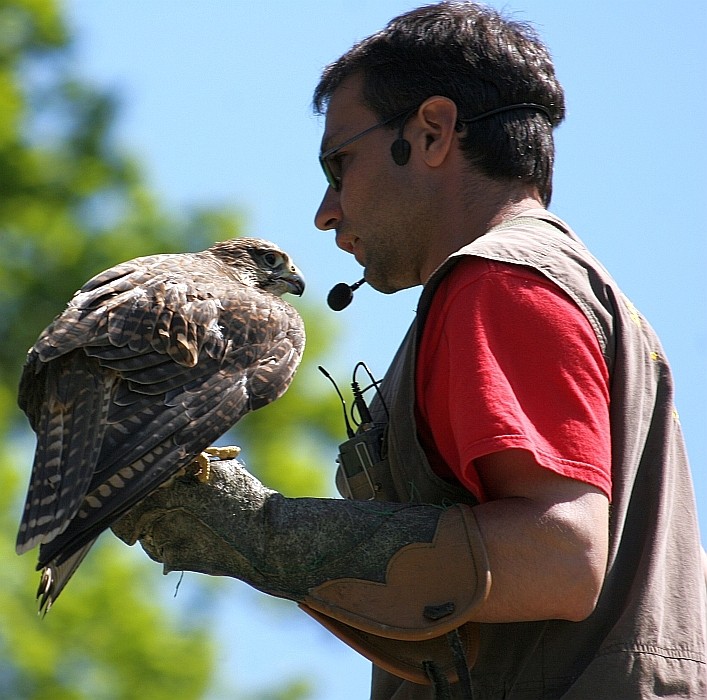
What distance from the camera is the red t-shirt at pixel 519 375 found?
8.52 ft

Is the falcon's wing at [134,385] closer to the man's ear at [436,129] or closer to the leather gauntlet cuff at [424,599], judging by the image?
the leather gauntlet cuff at [424,599]

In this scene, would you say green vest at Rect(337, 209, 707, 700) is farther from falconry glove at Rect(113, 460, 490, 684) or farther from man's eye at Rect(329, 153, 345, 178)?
man's eye at Rect(329, 153, 345, 178)

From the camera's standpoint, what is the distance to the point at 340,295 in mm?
4016

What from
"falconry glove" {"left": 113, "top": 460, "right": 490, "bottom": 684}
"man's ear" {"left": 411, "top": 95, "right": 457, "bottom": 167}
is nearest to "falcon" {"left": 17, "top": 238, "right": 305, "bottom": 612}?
"falconry glove" {"left": 113, "top": 460, "right": 490, "bottom": 684}

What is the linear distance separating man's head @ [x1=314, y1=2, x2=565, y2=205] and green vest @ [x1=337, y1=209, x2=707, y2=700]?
0.50 m

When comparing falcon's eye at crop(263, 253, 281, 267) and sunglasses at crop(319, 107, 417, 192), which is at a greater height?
sunglasses at crop(319, 107, 417, 192)

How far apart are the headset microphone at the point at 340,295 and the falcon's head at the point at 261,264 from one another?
3.17 ft

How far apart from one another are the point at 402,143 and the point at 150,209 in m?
8.80

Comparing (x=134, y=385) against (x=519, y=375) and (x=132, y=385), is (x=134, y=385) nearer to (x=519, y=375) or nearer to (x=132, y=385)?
(x=132, y=385)

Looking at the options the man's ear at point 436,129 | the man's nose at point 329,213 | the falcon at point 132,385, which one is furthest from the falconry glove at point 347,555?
the man's ear at point 436,129

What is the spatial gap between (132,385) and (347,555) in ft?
2.69

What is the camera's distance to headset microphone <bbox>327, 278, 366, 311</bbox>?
4.02 metres

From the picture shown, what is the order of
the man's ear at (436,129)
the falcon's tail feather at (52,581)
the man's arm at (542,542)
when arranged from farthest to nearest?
the man's ear at (436,129) < the falcon's tail feather at (52,581) < the man's arm at (542,542)

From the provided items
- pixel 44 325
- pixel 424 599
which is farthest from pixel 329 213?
pixel 44 325
